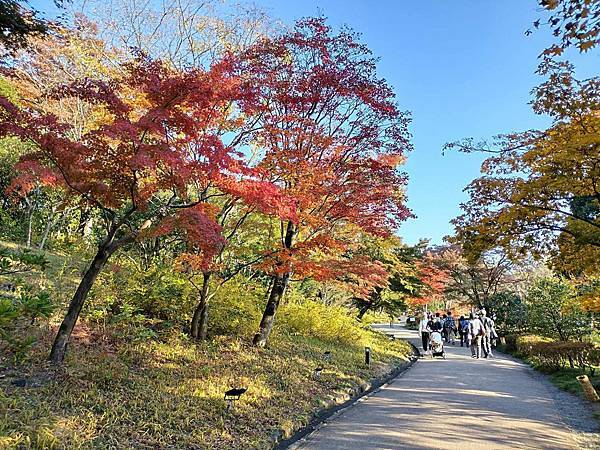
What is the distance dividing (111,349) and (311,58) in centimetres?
806

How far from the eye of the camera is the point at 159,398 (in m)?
5.81

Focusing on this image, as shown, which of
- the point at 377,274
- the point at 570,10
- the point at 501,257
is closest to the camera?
the point at 570,10

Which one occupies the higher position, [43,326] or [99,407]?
[43,326]

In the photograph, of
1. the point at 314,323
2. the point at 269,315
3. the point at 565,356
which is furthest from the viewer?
the point at 314,323

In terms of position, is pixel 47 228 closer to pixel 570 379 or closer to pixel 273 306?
pixel 273 306

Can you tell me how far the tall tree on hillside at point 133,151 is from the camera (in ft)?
18.9

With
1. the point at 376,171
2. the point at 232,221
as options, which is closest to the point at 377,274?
the point at 376,171

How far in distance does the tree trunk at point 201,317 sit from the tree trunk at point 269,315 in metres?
1.49

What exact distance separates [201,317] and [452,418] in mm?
5590

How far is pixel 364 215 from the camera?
34.7 ft

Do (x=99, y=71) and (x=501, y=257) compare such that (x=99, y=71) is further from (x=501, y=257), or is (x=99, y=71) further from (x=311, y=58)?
(x=501, y=257)

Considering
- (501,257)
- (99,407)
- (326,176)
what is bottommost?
(99,407)

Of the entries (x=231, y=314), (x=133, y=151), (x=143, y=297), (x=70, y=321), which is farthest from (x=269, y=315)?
(x=133, y=151)

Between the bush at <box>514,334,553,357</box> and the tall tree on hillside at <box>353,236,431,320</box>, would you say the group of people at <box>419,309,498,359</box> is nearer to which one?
the bush at <box>514,334,553,357</box>
